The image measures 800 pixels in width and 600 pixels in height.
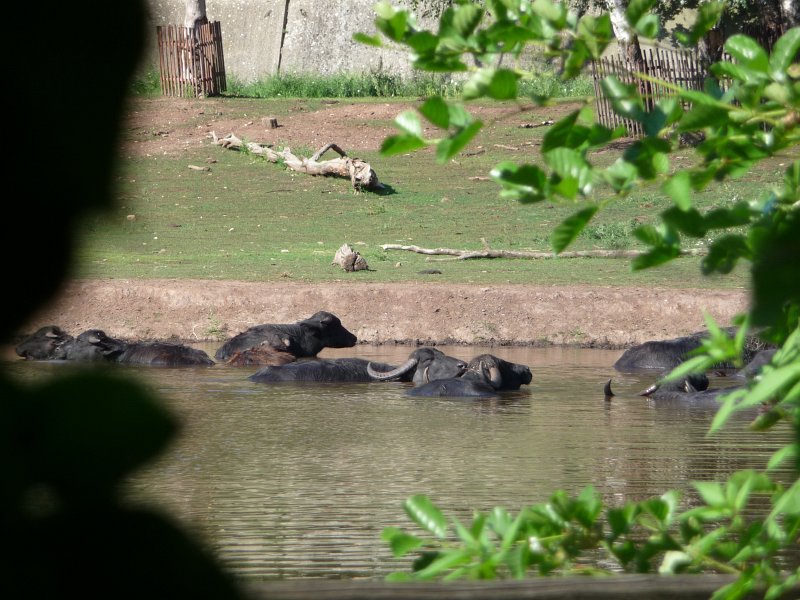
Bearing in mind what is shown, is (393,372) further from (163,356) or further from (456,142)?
(456,142)

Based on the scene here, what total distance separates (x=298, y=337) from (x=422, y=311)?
1.65 metres

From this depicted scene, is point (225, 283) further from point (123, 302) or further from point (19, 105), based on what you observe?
point (19, 105)

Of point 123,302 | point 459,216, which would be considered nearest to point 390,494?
point 123,302

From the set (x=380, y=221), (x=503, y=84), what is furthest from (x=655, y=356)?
(x=503, y=84)

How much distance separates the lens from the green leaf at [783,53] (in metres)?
2.01

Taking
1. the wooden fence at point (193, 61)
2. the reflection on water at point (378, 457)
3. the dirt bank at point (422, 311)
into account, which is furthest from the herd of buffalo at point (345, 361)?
the wooden fence at point (193, 61)

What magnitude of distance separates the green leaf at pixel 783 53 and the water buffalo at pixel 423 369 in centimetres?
825

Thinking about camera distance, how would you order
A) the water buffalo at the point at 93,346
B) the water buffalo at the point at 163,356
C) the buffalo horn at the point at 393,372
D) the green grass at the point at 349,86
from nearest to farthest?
the buffalo horn at the point at 393,372 → the water buffalo at the point at 163,356 → the water buffalo at the point at 93,346 → the green grass at the point at 349,86

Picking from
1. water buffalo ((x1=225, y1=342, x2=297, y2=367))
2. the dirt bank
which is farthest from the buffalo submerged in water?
the dirt bank

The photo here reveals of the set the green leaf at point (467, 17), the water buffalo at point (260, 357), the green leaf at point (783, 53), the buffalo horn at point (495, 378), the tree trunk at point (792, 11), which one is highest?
the tree trunk at point (792, 11)

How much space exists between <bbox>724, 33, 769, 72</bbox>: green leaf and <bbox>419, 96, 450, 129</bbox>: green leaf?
1.90ft

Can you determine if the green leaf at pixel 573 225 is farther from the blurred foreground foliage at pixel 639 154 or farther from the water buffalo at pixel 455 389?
the water buffalo at pixel 455 389

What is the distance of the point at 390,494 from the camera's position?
5.96 m

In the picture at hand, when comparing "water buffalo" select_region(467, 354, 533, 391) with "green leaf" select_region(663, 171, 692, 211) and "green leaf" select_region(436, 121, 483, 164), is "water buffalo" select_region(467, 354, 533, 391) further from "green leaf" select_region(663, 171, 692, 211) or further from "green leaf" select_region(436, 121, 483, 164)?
"green leaf" select_region(436, 121, 483, 164)
